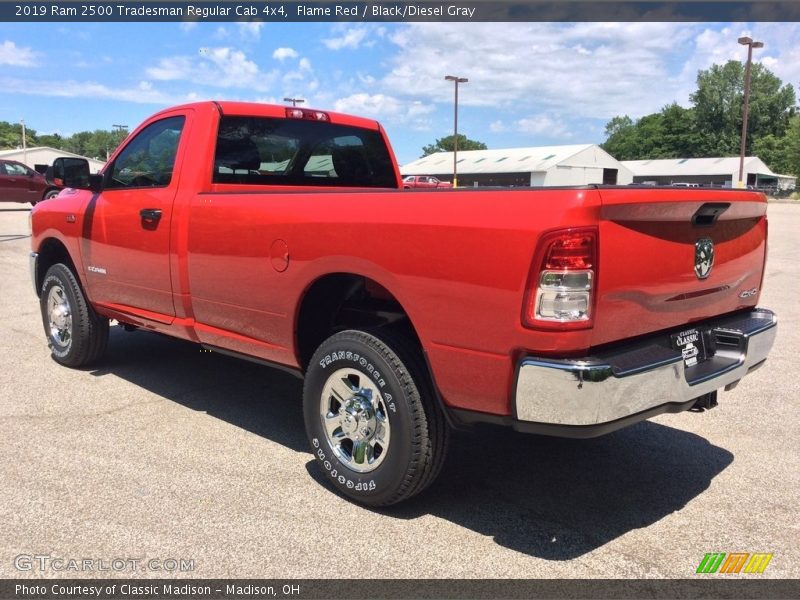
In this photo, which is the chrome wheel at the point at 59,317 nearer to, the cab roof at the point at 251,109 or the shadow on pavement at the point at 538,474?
the shadow on pavement at the point at 538,474

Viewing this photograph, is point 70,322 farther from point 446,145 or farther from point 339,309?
point 446,145

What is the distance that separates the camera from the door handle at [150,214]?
435 centimetres

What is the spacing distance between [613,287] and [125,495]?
253 cm

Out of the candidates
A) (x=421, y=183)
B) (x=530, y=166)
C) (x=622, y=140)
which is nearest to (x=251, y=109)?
(x=421, y=183)

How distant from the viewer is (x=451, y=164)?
68.8 m

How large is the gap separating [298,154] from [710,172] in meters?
74.7

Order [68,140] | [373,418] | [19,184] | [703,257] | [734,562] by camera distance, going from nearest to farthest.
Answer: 1. [734,562]
2. [703,257]
3. [373,418]
4. [19,184]
5. [68,140]

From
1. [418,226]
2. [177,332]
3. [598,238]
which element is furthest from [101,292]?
[598,238]

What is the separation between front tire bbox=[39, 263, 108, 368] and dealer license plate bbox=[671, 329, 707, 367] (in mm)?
4388

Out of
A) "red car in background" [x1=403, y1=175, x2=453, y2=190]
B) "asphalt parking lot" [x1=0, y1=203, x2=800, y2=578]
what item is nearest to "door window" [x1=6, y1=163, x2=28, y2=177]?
"red car in background" [x1=403, y1=175, x2=453, y2=190]

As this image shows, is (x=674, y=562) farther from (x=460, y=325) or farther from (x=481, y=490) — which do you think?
(x=460, y=325)

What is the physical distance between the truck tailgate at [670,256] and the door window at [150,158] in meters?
2.96

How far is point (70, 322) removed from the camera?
560 centimetres

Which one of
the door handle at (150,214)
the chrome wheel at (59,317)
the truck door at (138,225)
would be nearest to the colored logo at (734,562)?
the truck door at (138,225)
